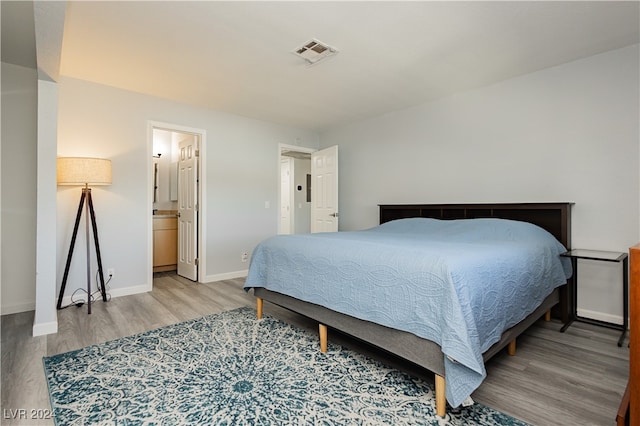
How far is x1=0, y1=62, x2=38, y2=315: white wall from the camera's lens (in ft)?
9.80

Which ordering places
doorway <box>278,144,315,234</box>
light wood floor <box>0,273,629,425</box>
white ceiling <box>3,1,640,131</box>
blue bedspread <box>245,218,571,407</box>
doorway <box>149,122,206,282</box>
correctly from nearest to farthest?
blue bedspread <box>245,218,571,407</box> < light wood floor <box>0,273,629,425</box> < white ceiling <box>3,1,640,131</box> < doorway <box>149,122,206,282</box> < doorway <box>278,144,315,234</box>

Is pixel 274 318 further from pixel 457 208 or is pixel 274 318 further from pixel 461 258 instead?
pixel 457 208

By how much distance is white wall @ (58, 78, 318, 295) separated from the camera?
3311 millimetres

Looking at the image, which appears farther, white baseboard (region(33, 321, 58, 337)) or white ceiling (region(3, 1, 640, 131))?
white baseboard (region(33, 321, 58, 337))

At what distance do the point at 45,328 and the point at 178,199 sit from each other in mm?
2612

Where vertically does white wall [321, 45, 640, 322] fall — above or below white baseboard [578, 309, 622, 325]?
above

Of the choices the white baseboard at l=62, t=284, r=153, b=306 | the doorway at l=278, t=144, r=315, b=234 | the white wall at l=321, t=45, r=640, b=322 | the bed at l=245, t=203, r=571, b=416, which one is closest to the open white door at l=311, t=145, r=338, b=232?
the white wall at l=321, t=45, r=640, b=322

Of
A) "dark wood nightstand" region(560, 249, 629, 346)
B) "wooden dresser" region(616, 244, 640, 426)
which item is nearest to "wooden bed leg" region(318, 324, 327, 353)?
"wooden dresser" region(616, 244, 640, 426)

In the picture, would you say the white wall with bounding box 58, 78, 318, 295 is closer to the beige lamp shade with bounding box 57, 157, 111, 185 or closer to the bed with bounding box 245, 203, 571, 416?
the beige lamp shade with bounding box 57, 157, 111, 185

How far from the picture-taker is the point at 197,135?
4262 mm

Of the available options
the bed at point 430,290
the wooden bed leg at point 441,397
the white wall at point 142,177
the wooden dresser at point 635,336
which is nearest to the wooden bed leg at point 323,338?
the bed at point 430,290

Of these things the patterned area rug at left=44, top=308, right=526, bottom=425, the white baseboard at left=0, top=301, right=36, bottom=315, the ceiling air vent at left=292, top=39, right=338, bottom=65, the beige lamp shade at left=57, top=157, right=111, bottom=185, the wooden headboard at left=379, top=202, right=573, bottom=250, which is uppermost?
the ceiling air vent at left=292, top=39, right=338, bottom=65

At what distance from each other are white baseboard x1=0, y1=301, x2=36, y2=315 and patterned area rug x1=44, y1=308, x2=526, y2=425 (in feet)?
4.88

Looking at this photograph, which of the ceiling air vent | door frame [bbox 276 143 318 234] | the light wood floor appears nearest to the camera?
the light wood floor
